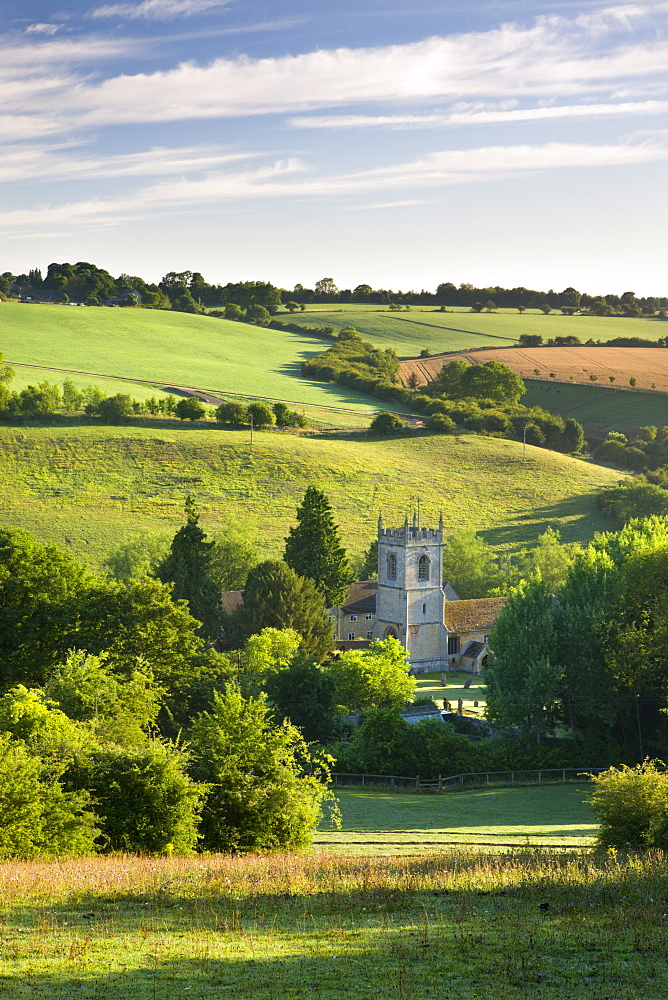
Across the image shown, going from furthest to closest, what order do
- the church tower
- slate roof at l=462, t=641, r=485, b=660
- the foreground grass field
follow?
slate roof at l=462, t=641, r=485, b=660 → the church tower → the foreground grass field

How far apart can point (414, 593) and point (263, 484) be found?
33.5 m

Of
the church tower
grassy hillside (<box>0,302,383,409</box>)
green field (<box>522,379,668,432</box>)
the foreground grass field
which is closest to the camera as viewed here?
the foreground grass field

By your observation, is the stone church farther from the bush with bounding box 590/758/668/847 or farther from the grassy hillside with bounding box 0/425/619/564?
the bush with bounding box 590/758/668/847

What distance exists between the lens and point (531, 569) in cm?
9788

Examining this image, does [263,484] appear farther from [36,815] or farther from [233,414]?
[36,815]

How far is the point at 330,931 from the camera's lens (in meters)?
18.0

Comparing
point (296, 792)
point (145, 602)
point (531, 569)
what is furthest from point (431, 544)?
point (296, 792)

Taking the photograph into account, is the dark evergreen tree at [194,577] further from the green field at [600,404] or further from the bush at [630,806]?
the green field at [600,404]

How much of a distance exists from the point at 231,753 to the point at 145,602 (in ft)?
71.9

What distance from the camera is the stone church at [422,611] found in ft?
268

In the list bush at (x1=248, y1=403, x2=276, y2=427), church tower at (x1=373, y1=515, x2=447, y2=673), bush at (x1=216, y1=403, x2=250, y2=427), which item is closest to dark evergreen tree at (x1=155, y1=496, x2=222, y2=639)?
church tower at (x1=373, y1=515, x2=447, y2=673)

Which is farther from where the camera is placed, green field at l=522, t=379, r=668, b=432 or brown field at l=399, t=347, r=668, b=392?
brown field at l=399, t=347, r=668, b=392

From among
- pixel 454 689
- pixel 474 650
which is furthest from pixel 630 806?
pixel 474 650

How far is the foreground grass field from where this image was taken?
51.0 ft
